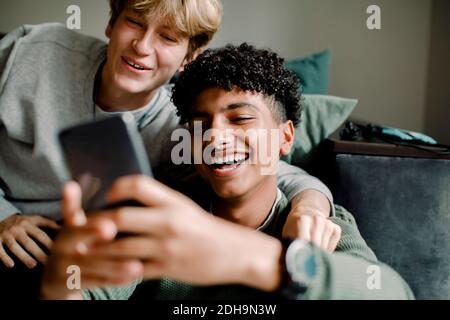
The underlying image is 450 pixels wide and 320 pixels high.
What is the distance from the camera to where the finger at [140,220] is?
396mm

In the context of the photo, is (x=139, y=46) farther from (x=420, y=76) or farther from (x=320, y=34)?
(x=420, y=76)

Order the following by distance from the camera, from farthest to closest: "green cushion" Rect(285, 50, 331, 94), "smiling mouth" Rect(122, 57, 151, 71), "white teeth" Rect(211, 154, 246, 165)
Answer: "green cushion" Rect(285, 50, 331, 94) < "smiling mouth" Rect(122, 57, 151, 71) < "white teeth" Rect(211, 154, 246, 165)

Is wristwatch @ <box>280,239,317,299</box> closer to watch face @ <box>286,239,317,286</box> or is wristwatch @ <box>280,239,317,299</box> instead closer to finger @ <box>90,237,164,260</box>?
watch face @ <box>286,239,317,286</box>

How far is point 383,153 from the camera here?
3.61 feet

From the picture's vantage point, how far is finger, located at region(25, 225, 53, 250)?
0.89m

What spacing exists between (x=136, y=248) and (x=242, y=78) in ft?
1.70

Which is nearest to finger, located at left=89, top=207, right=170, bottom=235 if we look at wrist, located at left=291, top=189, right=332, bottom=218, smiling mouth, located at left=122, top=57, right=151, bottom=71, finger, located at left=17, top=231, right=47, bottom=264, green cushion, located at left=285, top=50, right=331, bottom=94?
wrist, located at left=291, top=189, right=332, bottom=218

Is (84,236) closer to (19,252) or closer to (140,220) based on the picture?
→ (140,220)

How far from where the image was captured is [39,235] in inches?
35.4

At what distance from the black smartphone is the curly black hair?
39cm

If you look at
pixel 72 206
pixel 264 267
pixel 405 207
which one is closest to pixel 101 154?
pixel 72 206

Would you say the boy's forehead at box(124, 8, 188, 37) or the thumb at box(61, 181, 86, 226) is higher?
the boy's forehead at box(124, 8, 188, 37)

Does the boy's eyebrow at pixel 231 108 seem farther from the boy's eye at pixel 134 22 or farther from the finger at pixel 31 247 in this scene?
the finger at pixel 31 247

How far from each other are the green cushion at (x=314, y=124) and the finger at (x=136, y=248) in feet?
2.89
